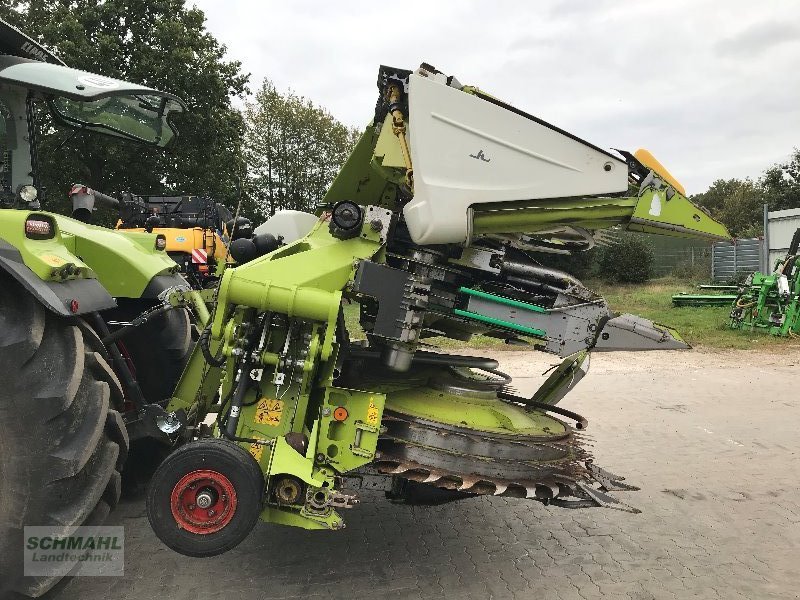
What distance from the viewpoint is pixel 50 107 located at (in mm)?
3434

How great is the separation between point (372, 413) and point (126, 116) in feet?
7.28

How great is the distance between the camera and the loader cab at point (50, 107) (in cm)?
286

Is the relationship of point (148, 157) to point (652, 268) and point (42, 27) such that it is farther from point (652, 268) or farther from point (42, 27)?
point (652, 268)

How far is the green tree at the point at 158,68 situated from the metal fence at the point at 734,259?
59.3ft

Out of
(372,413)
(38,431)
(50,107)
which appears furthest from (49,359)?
(50,107)

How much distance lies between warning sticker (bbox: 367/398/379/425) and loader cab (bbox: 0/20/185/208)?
1.76 metres

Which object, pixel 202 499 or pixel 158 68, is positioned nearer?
pixel 202 499

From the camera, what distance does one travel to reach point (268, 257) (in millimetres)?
2957

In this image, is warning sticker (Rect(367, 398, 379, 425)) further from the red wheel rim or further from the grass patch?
the grass patch

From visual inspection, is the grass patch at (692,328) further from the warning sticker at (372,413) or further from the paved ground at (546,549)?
the warning sticker at (372,413)

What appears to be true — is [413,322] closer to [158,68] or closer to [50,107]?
[50,107]

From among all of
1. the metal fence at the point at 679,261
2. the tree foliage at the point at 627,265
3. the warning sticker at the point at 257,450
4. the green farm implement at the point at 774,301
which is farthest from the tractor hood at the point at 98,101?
the metal fence at the point at 679,261

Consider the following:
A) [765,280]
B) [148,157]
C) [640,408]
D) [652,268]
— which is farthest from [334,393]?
[652,268]

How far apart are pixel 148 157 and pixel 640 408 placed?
16.3 m
